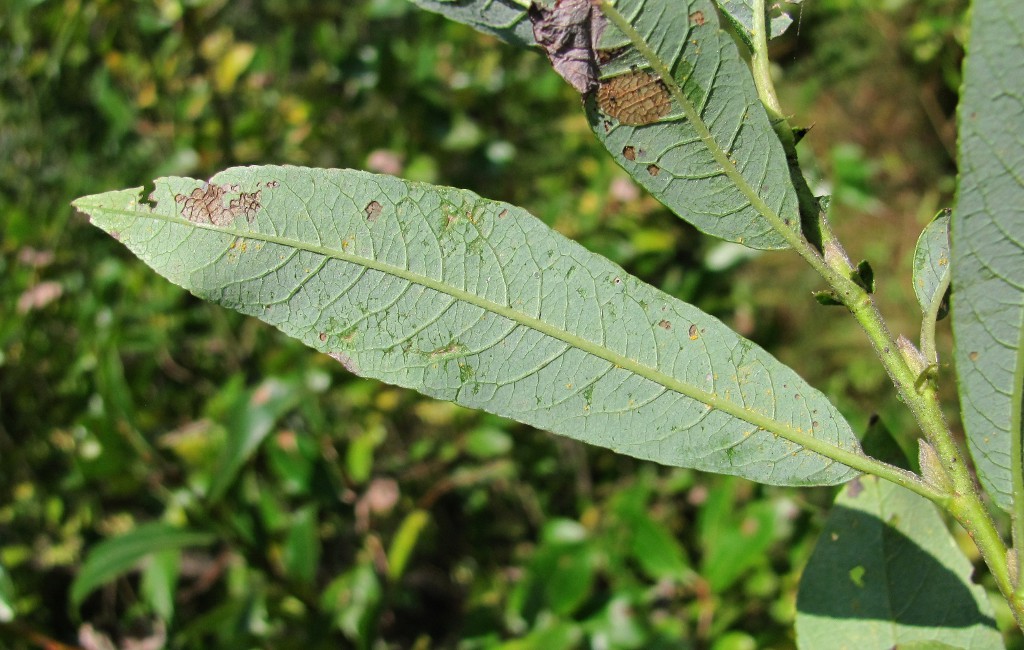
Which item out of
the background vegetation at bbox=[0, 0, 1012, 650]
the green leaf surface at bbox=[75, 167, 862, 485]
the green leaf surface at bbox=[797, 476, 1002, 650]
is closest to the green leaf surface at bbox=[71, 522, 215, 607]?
the background vegetation at bbox=[0, 0, 1012, 650]

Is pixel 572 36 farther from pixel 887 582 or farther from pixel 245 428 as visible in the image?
pixel 245 428

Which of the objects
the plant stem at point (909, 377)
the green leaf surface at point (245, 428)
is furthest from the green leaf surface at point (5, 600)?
the plant stem at point (909, 377)

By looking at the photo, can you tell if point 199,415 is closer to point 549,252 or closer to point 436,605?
point 436,605

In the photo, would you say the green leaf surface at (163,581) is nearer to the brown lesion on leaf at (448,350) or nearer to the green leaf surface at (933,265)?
the brown lesion on leaf at (448,350)

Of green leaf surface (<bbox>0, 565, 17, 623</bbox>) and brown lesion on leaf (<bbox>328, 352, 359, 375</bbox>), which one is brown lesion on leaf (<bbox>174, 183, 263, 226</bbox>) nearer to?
brown lesion on leaf (<bbox>328, 352, 359, 375</bbox>)

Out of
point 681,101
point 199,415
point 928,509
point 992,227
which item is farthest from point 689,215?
point 199,415
